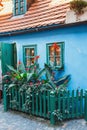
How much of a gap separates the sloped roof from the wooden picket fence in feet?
8.85

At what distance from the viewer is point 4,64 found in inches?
460

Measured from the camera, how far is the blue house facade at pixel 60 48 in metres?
9.34

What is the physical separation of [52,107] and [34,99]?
3.21 feet

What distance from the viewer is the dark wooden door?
1164 cm

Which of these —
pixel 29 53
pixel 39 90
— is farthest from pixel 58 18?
pixel 39 90

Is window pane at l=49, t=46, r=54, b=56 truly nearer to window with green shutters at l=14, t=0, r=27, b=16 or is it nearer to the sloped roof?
the sloped roof

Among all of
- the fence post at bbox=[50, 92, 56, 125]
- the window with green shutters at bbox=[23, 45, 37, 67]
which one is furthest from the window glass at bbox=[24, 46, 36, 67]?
the fence post at bbox=[50, 92, 56, 125]

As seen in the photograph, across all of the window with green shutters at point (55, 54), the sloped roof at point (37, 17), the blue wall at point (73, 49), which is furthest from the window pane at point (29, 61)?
the sloped roof at point (37, 17)

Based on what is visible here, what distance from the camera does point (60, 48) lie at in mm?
10188

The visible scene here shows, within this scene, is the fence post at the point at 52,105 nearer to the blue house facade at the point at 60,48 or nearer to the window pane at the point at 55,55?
the blue house facade at the point at 60,48

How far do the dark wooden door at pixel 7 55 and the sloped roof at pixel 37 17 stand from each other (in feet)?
2.63

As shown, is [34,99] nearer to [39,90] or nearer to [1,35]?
[39,90]

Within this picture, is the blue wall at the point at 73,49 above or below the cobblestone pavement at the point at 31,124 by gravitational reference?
above

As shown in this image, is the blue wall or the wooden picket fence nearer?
the wooden picket fence
